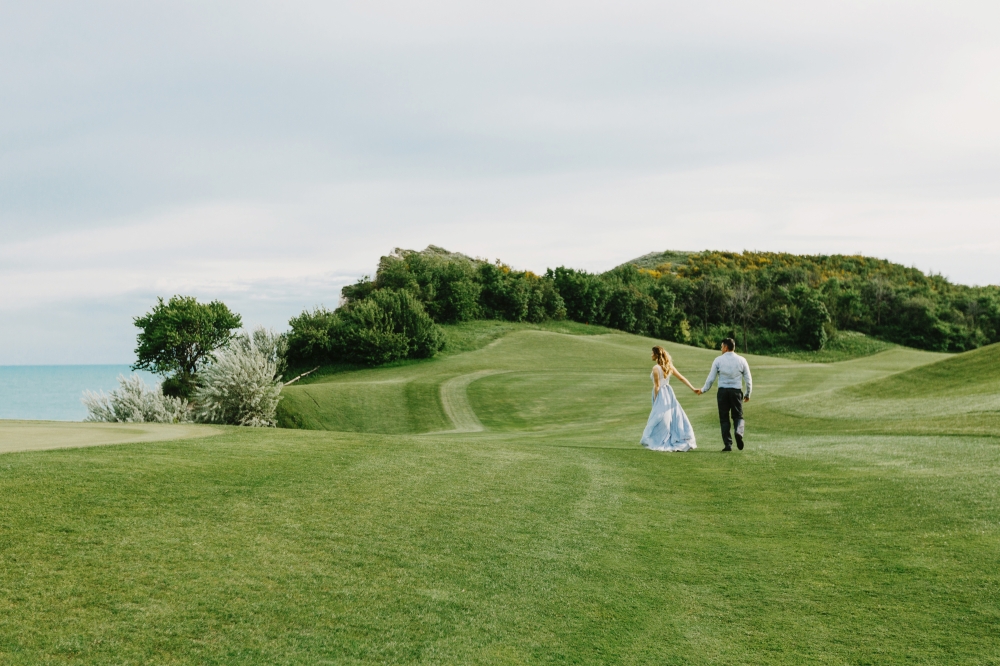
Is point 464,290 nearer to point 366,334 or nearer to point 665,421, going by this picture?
point 366,334

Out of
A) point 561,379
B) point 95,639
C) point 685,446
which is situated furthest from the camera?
point 561,379

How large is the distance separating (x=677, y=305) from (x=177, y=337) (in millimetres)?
65484

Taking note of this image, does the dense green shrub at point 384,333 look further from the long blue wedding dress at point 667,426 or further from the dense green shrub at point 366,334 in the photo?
the long blue wedding dress at point 667,426

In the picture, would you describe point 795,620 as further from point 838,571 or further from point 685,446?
point 685,446

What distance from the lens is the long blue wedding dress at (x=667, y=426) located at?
687 inches

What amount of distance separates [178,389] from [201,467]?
49.3m

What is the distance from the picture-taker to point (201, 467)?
10.7 m

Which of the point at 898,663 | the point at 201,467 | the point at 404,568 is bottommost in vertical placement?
the point at 898,663

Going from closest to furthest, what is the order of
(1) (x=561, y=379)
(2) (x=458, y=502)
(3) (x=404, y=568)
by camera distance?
1. (3) (x=404, y=568)
2. (2) (x=458, y=502)
3. (1) (x=561, y=379)

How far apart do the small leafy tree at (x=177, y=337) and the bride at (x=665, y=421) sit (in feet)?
180

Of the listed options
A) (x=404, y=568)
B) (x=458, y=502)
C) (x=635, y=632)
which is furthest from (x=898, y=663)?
(x=458, y=502)

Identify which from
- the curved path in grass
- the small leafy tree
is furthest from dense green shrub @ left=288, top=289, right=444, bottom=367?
the curved path in grass

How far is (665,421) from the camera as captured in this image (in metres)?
17.4

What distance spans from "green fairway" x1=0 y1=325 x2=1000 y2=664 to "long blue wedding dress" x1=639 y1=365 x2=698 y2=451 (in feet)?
6.28
